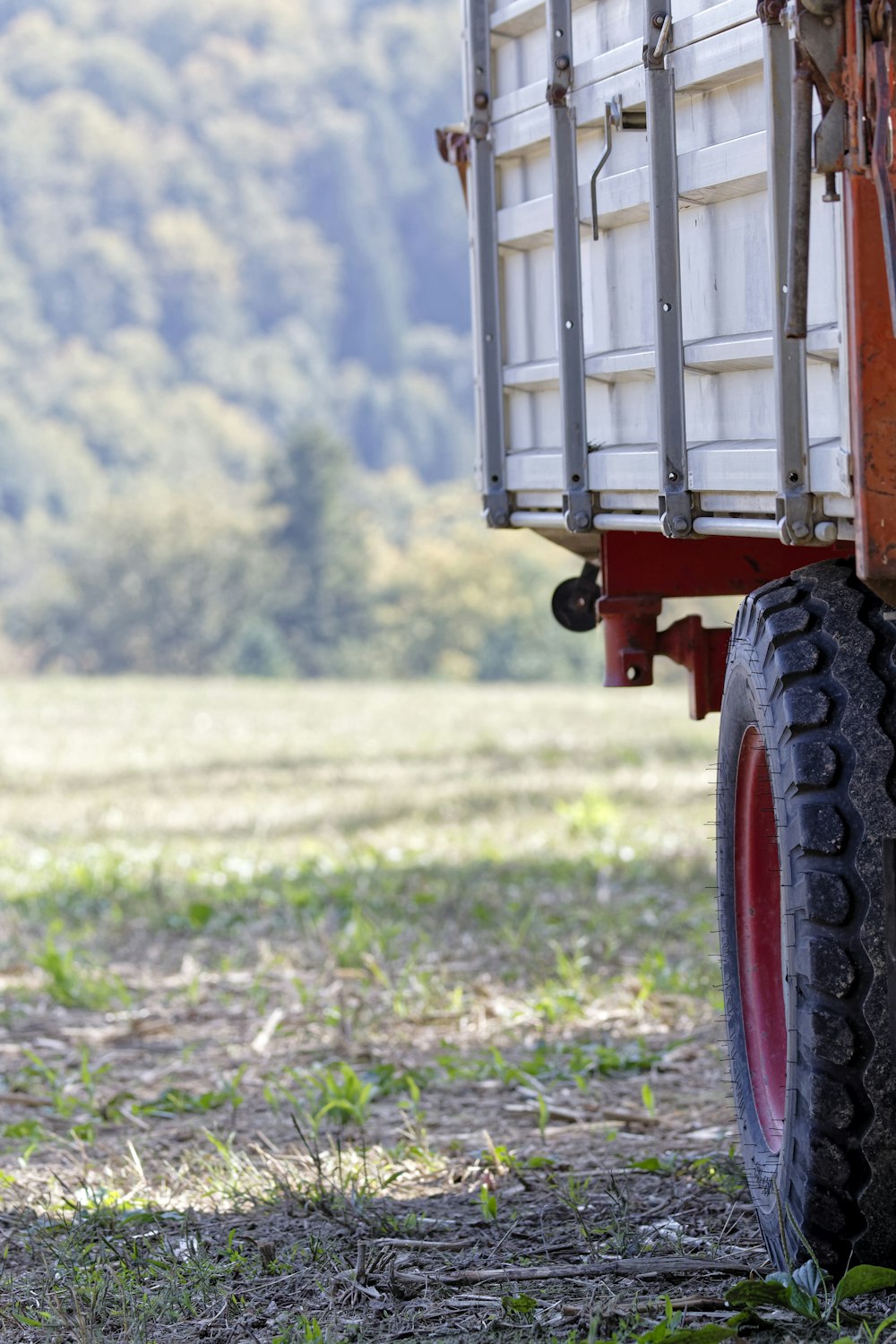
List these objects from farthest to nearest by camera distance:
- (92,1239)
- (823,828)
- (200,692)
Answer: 1. (200,692)
2. (92,1239)
3. (823,828)

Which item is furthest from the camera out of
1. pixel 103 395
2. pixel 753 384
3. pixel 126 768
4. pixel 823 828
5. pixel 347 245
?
pixel 347 245

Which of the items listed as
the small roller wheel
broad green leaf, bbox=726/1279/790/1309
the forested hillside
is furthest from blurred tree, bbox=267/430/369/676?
broad green leaf, bbox=726/1279/790/1309

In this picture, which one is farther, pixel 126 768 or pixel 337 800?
pixel 126 768

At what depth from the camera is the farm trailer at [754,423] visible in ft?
10.2

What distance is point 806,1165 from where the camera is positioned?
3.42 meters

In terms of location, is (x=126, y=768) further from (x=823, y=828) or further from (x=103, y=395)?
(x=103, y=395)

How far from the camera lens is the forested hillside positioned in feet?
248

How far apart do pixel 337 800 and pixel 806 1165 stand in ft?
30.5

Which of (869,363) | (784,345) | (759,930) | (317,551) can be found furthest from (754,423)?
(317,551)

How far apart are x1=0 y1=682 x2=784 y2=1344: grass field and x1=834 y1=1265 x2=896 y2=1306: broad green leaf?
0.85ft

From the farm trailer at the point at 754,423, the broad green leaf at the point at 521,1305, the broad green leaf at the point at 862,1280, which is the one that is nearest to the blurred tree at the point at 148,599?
the farm trailer at the point at 754,423

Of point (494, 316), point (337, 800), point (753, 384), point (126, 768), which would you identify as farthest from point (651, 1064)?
point (126, 768)

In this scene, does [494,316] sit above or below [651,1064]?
above

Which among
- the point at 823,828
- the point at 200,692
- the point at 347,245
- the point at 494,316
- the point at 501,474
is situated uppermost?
the point at 347,245
